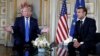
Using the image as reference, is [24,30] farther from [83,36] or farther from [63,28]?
[63,28]

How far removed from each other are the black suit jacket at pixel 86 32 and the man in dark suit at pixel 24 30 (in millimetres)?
640

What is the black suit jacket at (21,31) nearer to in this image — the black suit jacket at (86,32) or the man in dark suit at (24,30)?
the man in dark suit at (24,30)

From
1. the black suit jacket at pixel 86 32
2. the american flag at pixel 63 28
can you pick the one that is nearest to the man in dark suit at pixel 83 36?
the black suit jacket at pixel 86 32

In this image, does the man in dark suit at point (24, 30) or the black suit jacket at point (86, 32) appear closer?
the black suit jacket at point (86, 32)

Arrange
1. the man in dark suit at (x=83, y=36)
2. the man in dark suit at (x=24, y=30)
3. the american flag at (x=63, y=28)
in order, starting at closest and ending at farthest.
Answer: the man in dark suit at (x=83, y=36) → the man in dark suit at (x=24, y=30) → the american flag at (x=63, y=28)

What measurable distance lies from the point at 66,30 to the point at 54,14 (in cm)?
117

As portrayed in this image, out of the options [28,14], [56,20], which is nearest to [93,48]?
[28,14]

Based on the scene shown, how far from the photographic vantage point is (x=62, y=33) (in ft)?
21.9

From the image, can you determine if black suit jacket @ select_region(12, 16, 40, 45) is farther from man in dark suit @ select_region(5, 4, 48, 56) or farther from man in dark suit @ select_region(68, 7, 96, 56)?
man in dark suit @ select_region(68, 7, 96, 56)

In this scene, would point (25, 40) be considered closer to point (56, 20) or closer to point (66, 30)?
point (66, 30)

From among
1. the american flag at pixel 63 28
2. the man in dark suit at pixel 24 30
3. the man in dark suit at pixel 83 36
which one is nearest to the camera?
the man in dark suit at pixel 83 36

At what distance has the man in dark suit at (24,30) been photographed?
166 inches

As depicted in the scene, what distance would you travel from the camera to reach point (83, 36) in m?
4.19

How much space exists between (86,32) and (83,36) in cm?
8
